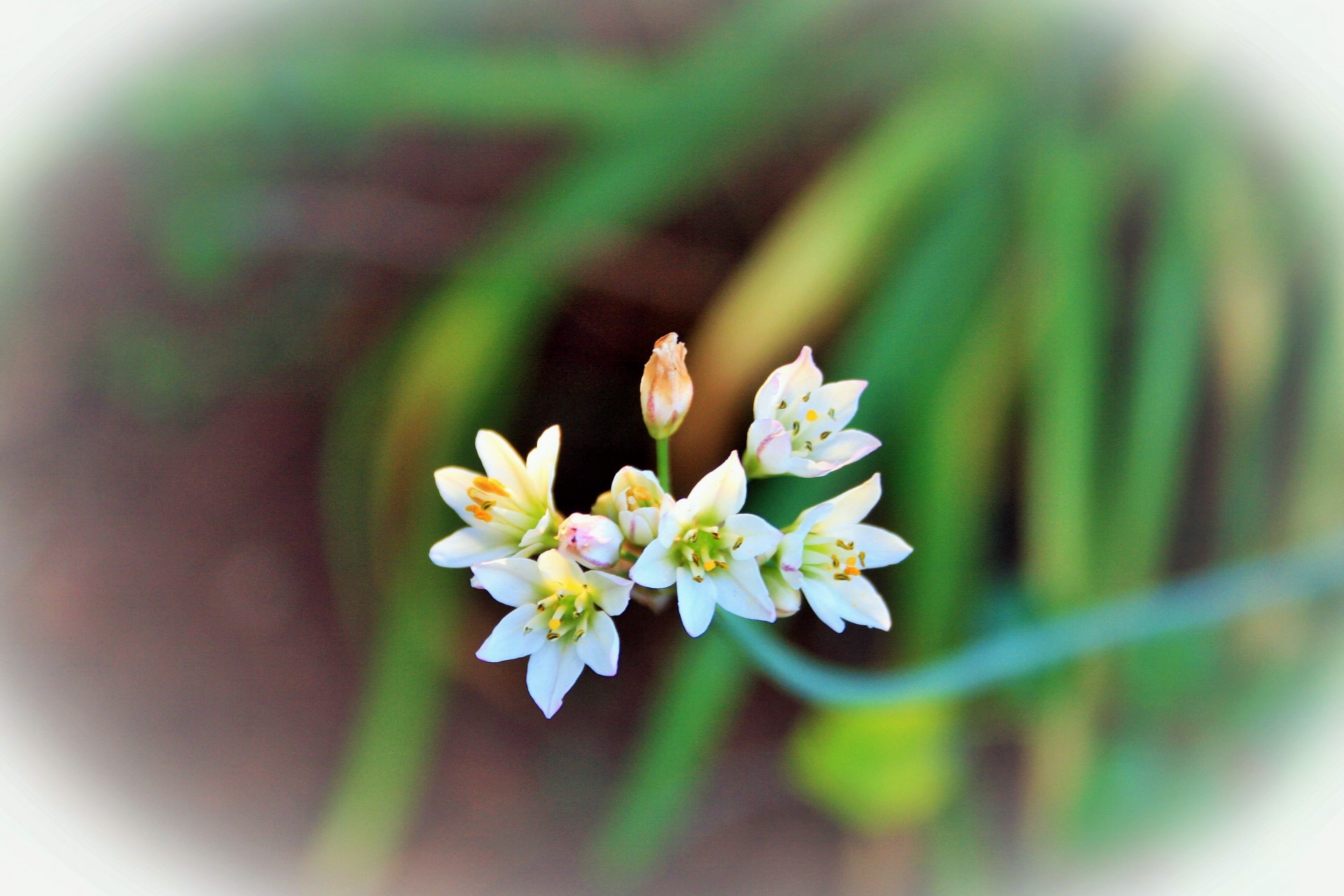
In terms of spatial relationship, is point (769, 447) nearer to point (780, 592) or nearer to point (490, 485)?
point (780, 592)

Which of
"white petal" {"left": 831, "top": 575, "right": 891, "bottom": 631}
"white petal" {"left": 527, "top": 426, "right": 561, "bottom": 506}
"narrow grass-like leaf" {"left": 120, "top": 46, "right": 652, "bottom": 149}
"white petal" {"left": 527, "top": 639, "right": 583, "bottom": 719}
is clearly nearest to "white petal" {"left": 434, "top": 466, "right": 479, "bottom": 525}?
"white petal" {"left": 527, "top": 426, "right": 561, "bottom": 506}

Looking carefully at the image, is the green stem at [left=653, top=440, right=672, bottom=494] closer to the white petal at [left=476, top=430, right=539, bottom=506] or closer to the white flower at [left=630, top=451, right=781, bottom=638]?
the white flower at [left=630, top=451, right=781, bottom=638]

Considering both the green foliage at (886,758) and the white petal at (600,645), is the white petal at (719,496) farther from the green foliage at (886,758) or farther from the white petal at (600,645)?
the green foliage at (886,758)

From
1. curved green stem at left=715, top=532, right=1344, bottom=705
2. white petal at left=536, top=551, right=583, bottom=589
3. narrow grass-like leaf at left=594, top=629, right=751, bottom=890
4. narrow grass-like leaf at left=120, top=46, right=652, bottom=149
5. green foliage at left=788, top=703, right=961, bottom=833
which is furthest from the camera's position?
narrow grass-like leaf at left=120, top=46, right=652, bottom=149

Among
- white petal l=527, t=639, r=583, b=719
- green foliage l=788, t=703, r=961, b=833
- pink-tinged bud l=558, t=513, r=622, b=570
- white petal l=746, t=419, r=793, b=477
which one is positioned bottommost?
white petal l=527, t=639, r=583, b=719

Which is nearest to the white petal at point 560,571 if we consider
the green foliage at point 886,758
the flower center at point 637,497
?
the flower center at point 637,497

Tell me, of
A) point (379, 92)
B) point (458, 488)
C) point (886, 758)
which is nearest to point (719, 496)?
point (458, 488)

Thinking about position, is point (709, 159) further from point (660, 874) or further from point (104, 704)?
point (104, 704)
